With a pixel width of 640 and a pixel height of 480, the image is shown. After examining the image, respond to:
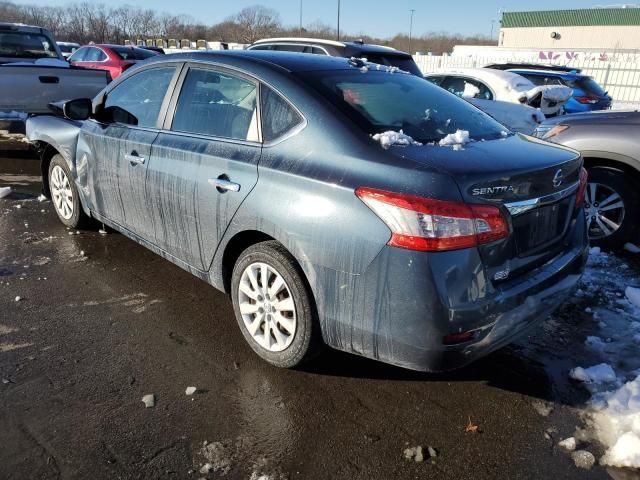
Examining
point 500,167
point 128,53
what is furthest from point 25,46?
point 500,167

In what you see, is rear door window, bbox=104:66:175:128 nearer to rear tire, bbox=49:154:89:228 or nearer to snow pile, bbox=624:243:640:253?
rear tire, bbox=49:154:89:228

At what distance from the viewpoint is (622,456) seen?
7.92 feet

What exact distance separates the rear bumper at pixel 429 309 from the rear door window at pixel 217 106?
3.79 ft

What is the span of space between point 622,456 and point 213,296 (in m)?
2.74

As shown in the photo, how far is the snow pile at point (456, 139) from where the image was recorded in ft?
9.14

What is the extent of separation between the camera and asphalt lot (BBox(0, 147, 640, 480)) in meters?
2.40

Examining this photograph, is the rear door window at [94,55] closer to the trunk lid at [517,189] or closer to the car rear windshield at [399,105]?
the car rear windshield at [399,105]

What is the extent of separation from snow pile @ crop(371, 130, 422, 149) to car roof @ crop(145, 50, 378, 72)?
2.49ft

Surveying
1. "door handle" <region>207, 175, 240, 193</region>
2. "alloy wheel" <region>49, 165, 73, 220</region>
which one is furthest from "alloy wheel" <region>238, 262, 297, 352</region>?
"alloy wheel" <region>49, 165, 73, 220</region>

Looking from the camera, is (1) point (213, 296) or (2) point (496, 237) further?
(1) point (213, 296)

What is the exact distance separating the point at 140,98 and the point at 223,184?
1505mm

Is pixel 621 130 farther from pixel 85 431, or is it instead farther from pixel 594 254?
pixel 85 431

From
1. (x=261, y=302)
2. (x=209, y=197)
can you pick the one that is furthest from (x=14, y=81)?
(x=261, y=302)

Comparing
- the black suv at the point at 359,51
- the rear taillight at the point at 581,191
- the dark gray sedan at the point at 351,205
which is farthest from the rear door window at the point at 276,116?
the black suv at the point at 359,51
